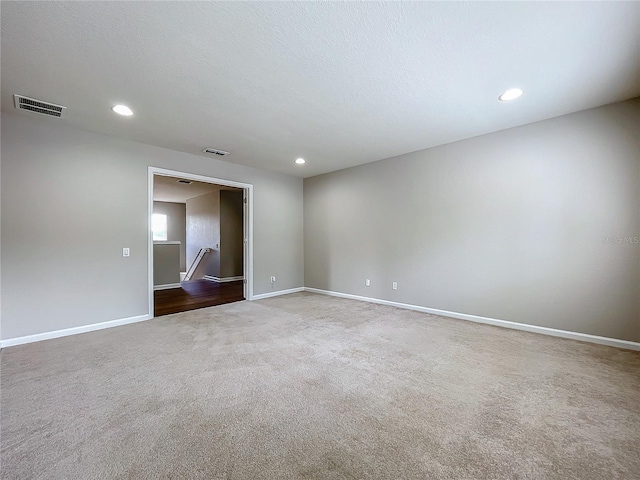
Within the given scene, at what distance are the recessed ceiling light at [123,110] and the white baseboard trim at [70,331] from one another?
2.69 m

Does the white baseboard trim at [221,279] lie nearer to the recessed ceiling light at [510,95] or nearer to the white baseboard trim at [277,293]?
the white baseboard trim at [277,293]

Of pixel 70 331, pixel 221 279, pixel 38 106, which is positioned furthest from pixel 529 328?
pixel 221 279

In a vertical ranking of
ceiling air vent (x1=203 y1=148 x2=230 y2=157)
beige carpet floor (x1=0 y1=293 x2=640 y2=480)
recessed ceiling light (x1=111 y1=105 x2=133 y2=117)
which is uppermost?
ceiling air vent (x1=203 y1=148 x2=230 y2=157)

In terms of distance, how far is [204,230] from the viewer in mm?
9172

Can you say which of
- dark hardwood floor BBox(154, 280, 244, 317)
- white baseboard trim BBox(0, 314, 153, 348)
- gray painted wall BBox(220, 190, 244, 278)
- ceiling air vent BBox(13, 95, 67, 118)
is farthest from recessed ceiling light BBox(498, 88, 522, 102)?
gray painted wall BBox(220, 190, 244, 278)

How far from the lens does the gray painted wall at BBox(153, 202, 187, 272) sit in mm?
11273

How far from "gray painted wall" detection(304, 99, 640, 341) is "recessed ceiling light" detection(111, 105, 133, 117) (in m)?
3.69

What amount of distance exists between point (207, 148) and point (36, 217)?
2.24m

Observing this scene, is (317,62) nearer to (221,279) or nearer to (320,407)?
(320,407)

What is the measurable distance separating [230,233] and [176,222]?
4.50 metres

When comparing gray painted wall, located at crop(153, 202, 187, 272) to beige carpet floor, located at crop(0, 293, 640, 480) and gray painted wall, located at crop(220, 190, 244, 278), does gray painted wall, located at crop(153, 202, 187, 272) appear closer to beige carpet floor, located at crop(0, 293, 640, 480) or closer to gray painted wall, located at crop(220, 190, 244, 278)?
gray painted wall, located at crop(220, 190, 244, 278)

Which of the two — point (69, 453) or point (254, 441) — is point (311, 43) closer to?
point (254, 441)

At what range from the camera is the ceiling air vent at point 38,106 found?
9.29 feet

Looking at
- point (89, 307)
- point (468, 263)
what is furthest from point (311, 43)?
point (89, 307)
